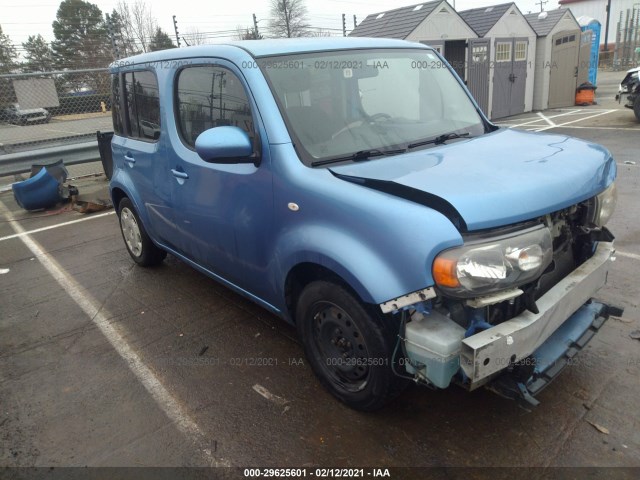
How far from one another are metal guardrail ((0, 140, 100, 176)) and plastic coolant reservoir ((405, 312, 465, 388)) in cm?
850

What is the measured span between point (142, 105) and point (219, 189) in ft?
5.09

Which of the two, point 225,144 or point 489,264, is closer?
point 489,264

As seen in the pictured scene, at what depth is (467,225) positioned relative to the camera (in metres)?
2.07

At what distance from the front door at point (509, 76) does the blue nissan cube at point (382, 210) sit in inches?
514

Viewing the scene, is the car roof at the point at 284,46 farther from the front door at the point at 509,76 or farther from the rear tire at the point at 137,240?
the front door at the point at 509,76

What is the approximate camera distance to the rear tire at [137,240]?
4855 mm

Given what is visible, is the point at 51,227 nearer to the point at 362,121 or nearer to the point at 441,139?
the point at 362,121

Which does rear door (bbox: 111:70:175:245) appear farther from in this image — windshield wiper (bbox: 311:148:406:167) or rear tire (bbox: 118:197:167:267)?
windshield wiper (bbox: 311:148:406:167)

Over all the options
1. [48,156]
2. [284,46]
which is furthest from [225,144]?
[48,156]

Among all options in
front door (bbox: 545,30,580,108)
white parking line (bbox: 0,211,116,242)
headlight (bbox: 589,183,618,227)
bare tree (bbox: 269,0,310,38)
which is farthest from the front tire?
bare tree (bbox: 269,0,310,38)

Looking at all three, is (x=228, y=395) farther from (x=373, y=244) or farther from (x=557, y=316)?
(x=557, y=316)

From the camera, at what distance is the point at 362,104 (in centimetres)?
308

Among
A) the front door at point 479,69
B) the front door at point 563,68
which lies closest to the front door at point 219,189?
the front door at point 479,69

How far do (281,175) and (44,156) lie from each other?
24.9 ft
